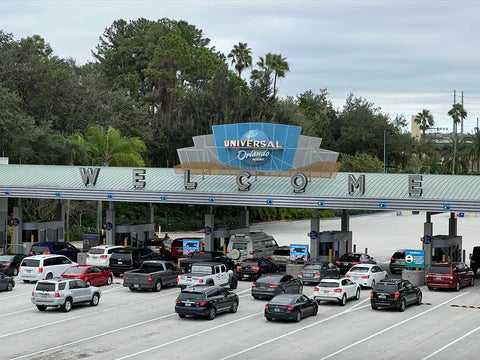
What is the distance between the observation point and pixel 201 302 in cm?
3178

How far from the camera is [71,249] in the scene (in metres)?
50.4

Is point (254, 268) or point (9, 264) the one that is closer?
point (254, 268)

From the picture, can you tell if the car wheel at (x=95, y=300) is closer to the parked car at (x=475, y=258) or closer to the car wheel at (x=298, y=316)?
the car wheel at (x=298, y=316)

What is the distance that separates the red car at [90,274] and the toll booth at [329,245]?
40.5 ft

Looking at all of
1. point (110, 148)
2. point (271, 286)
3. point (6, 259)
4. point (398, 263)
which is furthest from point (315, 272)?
→ point (110, 148)

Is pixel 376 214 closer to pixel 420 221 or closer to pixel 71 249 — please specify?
pixel 420 221

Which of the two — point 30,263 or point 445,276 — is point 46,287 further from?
point 445,276

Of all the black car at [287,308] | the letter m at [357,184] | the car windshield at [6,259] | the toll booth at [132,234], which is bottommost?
the black car at [287,308]

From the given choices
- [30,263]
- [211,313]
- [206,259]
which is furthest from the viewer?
[206,259]

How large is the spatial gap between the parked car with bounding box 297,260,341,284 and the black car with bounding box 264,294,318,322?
9.55m

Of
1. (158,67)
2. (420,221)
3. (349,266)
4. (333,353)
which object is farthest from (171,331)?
(158,67)

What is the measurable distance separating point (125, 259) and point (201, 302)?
14057 millimetres

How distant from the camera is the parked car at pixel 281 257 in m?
48.5

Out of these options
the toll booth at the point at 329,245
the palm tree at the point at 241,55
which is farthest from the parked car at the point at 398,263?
→ the palm tree at the point at 241,55
